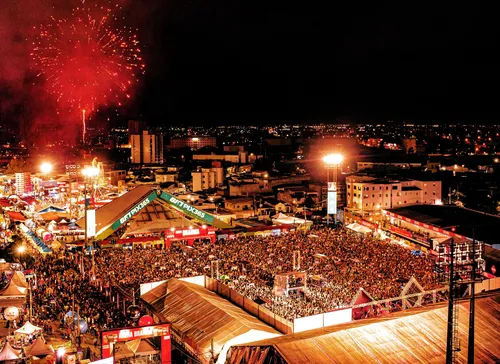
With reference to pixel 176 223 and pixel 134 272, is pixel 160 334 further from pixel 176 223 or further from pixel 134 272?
pixel 176 223

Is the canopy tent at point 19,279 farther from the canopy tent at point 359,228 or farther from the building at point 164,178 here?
the building at point 164,178

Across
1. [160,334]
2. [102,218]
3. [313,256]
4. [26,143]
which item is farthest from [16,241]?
[26,143]

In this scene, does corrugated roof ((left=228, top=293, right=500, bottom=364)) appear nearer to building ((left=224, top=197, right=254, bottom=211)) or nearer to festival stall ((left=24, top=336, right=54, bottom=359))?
festival stall ((left=24, top=336, right=54, bottom=359))

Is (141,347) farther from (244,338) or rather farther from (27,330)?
(27,330)

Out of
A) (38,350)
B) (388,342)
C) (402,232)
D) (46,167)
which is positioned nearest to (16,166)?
(46,167)

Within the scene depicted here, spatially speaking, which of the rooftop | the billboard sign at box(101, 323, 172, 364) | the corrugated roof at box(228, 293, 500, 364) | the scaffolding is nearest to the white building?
the rooftop
